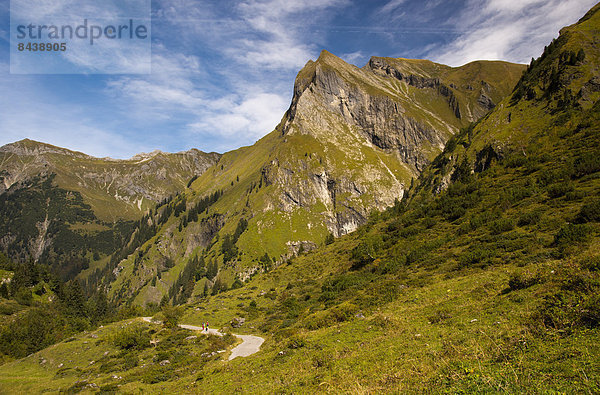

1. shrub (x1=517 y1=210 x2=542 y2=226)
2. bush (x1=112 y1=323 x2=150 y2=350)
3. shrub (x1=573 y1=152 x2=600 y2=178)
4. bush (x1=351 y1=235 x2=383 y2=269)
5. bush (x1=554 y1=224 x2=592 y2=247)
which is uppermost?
shrub (x1=573 y1=152 x2=600 y2=178)

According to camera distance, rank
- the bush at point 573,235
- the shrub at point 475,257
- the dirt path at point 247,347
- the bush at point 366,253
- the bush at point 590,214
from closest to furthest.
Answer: the bush at point 573,235 → the bush at point 590,214 → the shrub at point 475,257 → the dirt path at point 247,347 → the bush at point 366,253

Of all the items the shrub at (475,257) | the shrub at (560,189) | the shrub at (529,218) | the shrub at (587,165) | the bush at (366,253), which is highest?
the shrub at (587,165)

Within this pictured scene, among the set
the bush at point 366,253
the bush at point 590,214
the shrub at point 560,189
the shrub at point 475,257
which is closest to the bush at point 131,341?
the bush at point 366,253

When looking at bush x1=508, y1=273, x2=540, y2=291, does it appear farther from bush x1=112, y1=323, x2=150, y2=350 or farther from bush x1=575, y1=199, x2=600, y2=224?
bush x1=112, y1=323, x2=150, y2=350

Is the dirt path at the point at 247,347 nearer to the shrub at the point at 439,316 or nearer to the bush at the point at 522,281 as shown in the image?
the shrub at the point at 439,316

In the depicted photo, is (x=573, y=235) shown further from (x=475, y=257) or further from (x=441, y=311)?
(x=441, y=311)

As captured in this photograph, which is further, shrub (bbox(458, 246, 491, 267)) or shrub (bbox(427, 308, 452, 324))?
shrub (bbox(458, 246, 491, 267))

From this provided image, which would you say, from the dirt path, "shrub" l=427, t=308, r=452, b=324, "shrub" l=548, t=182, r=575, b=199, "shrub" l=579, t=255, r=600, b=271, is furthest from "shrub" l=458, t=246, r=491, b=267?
the dirt path

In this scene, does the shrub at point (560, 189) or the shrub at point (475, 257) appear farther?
the shrub at point (560, 189)

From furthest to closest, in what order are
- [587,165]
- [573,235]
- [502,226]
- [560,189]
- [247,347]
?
[587,165], [560,189], [502,226], [247,347], [573,235]

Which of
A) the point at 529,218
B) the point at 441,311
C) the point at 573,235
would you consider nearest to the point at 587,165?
the point at 529,218

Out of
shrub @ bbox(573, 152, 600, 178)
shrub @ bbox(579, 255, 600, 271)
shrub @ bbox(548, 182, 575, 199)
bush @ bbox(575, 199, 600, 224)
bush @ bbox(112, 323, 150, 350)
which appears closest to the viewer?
shrub @ bbox(579, 255, 600, 271)

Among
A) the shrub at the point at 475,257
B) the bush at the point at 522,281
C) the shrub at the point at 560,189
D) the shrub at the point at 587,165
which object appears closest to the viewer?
the bush at the point at 522,281

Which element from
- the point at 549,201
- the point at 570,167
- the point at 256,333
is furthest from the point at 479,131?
the point at 256,333
